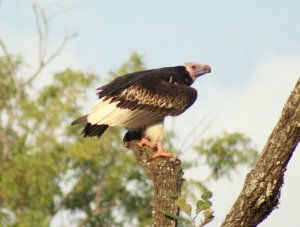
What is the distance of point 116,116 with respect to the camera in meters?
9.68

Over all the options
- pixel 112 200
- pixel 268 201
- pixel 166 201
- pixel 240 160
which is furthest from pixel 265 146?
pixel 112 200

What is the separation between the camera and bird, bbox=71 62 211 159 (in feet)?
31.3

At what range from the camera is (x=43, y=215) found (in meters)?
28.6

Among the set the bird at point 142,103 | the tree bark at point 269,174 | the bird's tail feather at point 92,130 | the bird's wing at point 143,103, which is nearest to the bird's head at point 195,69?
the bird at point 142,103

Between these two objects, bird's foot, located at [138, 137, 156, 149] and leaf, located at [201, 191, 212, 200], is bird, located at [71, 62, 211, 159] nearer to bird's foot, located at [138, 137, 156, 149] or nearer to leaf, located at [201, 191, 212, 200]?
bird's foot, located at [138, 137, 156, 149]

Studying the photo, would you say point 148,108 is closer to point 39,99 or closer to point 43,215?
point 43,215

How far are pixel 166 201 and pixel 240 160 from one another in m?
16.3

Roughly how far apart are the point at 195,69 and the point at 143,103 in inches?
57.4

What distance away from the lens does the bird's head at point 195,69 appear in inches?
444

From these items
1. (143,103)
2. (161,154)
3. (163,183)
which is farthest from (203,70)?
(163,183)

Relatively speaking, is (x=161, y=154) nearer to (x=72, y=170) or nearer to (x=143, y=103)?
(x=143, y=103)

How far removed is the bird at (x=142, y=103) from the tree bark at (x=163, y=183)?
1004mm

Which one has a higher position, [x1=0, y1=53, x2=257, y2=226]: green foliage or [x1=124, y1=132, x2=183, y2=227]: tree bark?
[x1=0, y1=53, x2=257, y2=226]: green foliage

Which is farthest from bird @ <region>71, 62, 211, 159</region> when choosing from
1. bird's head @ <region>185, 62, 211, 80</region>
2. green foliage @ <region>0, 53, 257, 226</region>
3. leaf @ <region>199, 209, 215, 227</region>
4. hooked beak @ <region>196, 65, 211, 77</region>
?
green foliage @ <region>0, 53, 257, 226</region>
